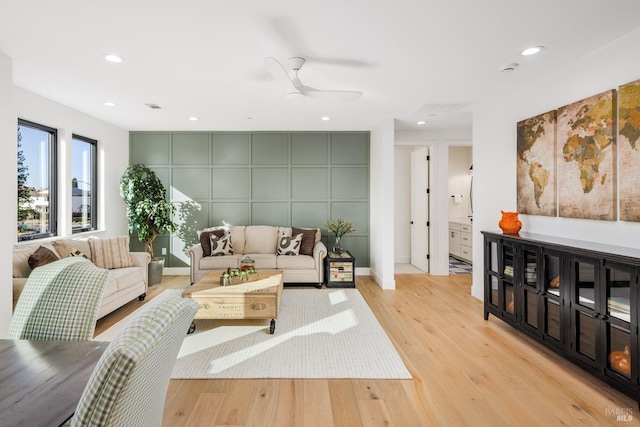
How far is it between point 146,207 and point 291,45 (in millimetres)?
3728

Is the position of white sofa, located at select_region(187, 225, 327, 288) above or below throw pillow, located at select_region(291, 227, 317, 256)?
below

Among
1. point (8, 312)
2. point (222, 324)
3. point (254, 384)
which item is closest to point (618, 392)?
point (254, 384)

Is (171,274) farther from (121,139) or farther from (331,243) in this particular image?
(331,243)

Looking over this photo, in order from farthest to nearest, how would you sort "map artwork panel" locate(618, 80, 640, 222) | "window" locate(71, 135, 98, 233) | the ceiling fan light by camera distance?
"window" locate(71, 135, 98, 233) < the ceiling fan light < "map artwork panel" locate(618, 80, 640, 222)

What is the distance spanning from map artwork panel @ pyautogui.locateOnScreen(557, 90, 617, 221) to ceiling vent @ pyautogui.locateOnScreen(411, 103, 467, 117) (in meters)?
1.47

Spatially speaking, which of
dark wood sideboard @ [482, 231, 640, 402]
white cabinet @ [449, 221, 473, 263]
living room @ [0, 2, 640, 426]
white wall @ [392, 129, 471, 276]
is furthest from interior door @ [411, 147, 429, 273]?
dark wood sideboard @ [482, 231, 640, 402]

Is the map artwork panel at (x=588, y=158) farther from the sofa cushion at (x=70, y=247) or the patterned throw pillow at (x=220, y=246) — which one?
the sofa cushion at (x=70, y=247)

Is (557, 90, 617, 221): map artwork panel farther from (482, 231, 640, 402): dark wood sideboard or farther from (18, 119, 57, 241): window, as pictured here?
(18, 119, 57, 241): window

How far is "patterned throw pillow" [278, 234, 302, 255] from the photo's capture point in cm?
543

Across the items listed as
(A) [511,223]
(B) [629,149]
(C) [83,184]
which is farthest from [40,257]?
(B) [629,149]

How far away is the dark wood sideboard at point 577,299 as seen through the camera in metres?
2.14

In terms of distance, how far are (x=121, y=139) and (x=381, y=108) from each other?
14.4 ft

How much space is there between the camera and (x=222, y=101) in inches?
167

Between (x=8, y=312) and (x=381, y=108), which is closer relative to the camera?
(x=8, y=312)
